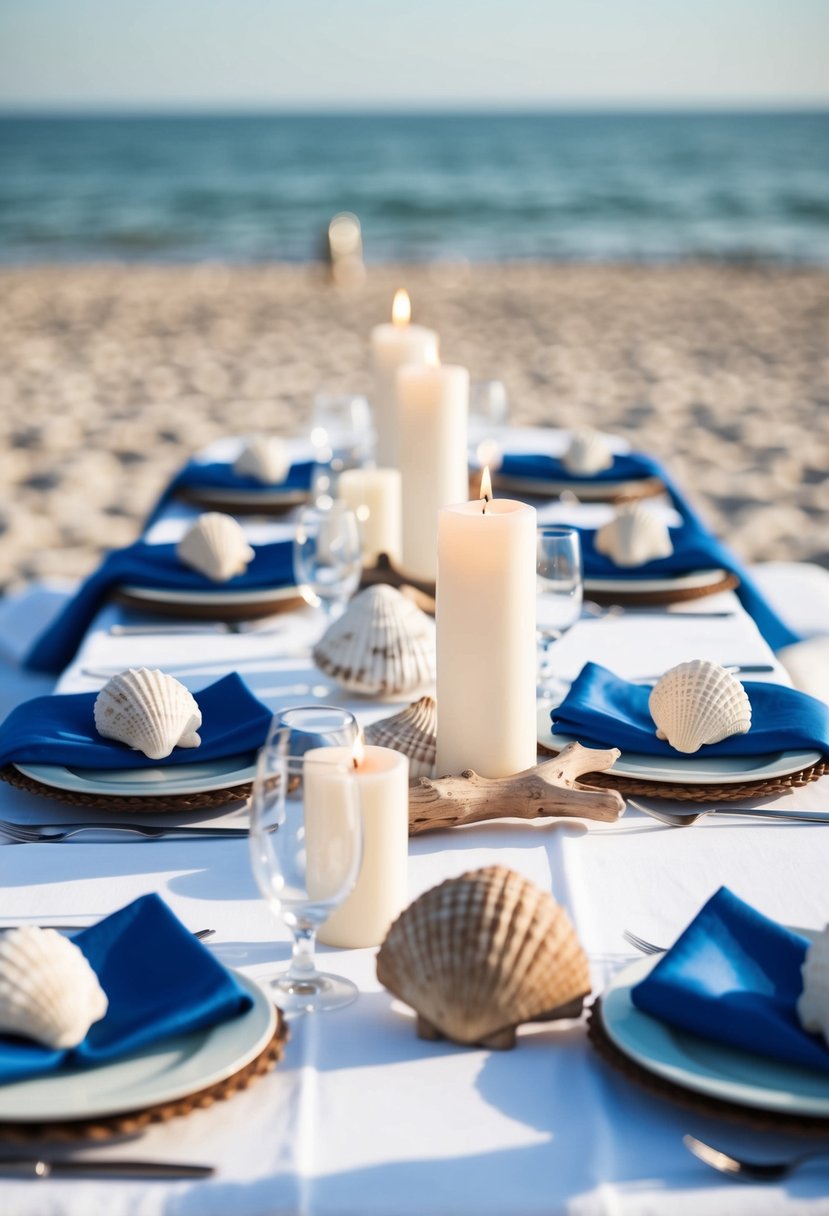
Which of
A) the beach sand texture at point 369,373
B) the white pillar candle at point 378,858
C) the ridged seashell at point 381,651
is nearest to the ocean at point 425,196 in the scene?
the beach sand texture at point 369,373

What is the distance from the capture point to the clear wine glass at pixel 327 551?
1705 mm

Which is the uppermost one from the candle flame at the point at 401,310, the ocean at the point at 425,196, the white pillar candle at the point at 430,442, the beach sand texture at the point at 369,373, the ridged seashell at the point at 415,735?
the ocean at the point at 425,196

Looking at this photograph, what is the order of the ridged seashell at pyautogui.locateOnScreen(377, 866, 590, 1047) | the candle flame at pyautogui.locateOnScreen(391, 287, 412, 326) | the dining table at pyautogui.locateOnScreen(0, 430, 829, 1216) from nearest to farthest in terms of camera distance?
the dining table at pyautogui.locateOnScreen(0, 430, 829, 1216) < the ridged seashell at pyautogui.locateOnScreen(377, 866, 590, 1047) < the candle flame at pyautogui.locateOnScreen(391, 287, 412, 326)

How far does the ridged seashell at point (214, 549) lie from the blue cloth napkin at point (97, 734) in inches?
19.9

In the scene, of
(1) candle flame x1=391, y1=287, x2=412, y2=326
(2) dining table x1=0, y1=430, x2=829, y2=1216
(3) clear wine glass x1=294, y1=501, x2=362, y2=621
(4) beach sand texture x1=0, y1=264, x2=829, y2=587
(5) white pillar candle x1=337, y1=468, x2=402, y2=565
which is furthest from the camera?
Answer: (4) beach sand texture x1=0, y1=264, x2=829, y2=587

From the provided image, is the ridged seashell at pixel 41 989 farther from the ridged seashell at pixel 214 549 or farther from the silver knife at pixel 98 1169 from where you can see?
the ridged seashell at pixel 214 549

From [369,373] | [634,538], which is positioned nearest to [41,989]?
[634,538]

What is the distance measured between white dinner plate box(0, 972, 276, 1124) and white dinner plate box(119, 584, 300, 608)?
3.54ft

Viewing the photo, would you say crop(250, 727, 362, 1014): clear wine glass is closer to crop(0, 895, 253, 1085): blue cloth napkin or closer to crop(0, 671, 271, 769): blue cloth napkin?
crop(0, 895, 253, 1085): blue cloth napkin

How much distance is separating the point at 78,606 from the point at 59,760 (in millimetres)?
743

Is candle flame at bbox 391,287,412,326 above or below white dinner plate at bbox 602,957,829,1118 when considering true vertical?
above

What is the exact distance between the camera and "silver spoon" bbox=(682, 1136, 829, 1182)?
2.64 feet

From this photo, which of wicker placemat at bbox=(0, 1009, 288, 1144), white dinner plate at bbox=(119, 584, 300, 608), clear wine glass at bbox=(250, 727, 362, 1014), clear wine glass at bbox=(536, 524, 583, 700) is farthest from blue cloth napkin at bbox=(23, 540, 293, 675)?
wicker placemat at bbox=(0, 1009, 288, 1144)

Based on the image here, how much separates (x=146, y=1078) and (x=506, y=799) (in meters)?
0.51
